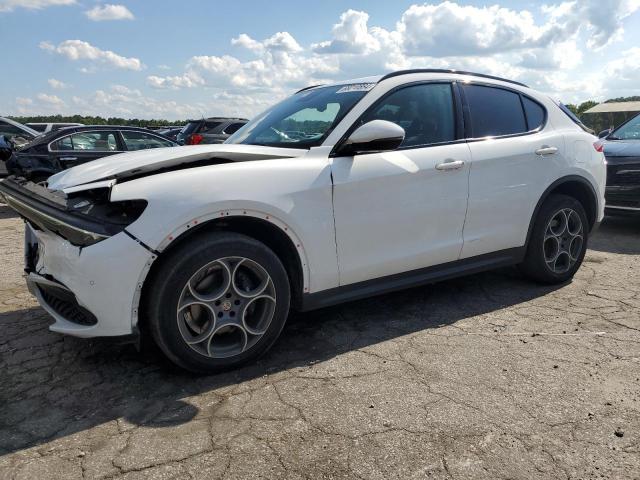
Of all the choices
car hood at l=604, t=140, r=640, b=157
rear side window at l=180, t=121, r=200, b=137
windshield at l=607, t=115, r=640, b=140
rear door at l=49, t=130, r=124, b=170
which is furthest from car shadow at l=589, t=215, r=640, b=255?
rear side window at l=180, t=121, r=200, b=137

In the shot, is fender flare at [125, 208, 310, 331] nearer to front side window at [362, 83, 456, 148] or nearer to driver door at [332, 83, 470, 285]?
driver door at [332, 83, 470, 285]

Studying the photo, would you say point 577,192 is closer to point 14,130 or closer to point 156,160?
point 156,160

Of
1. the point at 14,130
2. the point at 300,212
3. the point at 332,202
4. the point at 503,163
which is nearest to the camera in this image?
the point at 300,212

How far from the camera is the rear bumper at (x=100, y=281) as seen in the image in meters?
2.59

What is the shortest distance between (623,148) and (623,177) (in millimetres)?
538

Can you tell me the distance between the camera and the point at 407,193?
345 cm

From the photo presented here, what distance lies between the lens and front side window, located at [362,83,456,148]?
11.8 ft

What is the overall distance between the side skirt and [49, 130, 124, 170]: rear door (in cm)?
746

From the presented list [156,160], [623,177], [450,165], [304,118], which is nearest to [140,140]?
[304,118]

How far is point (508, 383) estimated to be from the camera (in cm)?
287

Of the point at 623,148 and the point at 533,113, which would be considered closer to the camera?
the point at 533,113

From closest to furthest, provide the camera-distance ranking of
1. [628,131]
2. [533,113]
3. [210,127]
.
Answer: [533,113]
[628,131]
[210,127]

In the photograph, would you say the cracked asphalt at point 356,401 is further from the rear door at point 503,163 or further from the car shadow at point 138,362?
the rear door at point 503,163

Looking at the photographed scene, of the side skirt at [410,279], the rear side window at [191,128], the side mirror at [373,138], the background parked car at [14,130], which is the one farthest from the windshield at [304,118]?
the rear side window at [191,128]
